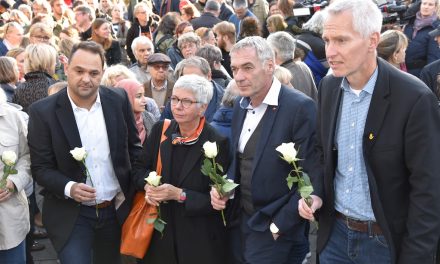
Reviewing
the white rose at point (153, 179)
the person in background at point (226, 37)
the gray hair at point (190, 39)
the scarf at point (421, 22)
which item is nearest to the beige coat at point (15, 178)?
the white rose at point (153, 179)

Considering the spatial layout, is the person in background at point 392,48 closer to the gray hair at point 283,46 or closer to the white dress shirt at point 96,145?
the gray hair at point 283,46

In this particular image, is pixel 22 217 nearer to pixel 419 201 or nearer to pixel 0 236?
pixel 0 236

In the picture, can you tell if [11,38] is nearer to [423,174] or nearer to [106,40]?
[106,40]

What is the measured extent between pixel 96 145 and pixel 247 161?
111 centimetres

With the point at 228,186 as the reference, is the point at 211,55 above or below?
below

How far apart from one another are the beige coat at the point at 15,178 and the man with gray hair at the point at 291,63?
3.07 meters

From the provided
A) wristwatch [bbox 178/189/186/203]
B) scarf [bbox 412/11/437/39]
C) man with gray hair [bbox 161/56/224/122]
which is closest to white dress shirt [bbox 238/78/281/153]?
wristwatch [bbox 178/189/186/203]

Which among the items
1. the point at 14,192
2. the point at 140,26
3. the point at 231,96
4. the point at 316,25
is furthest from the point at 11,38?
the point at 14,192

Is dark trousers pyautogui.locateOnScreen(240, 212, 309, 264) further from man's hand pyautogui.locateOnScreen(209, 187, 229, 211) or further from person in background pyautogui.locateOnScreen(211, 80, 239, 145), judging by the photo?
person in background pyautogui.locateOnScreen(211, 80, 239, 145)

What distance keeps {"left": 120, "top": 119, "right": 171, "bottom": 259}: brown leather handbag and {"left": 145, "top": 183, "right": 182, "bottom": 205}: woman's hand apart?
0.23 m

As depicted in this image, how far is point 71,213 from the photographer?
4.88 metres

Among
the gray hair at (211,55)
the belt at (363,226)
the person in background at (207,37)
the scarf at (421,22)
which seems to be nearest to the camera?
the belt at (363,226)

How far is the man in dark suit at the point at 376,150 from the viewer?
11.5ft

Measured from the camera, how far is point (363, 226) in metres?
3.74
